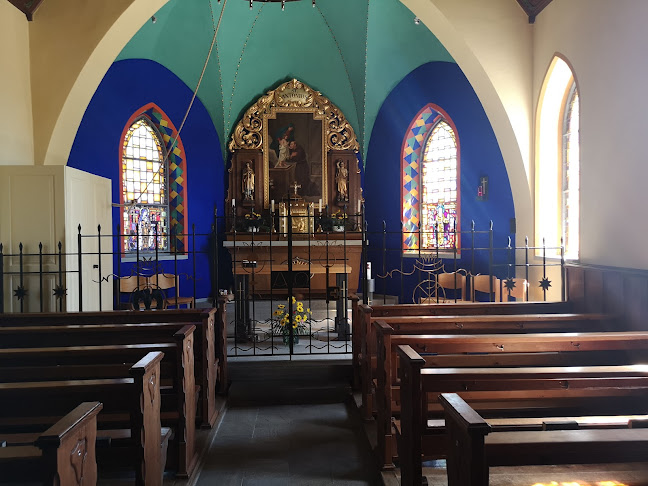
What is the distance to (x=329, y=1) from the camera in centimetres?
896

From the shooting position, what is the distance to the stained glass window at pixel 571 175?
5680 mm

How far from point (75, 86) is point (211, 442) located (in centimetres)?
466

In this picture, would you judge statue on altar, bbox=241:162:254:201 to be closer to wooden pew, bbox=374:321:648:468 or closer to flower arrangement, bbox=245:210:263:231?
flower arrangement, bbox=245:210:263:231

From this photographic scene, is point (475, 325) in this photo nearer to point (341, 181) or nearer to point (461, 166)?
point (461, 166)

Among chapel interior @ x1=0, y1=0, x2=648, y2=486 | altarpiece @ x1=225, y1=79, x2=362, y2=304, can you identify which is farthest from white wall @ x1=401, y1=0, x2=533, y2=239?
altarpiece @ x1=225, y1=79, x2=362, y2=304

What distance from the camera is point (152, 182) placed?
927cm

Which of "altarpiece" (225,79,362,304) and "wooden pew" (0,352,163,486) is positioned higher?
"altarpiece" (225,79,362,304)

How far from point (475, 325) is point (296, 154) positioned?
24.2ft

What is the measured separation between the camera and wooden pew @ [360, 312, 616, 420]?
12.1ft

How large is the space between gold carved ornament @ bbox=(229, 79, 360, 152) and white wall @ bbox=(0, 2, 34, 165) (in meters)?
4.57

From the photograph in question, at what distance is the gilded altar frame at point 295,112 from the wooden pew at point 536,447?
9003mm

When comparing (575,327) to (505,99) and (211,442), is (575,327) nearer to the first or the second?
(211,442)

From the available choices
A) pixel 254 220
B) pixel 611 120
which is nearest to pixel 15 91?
pixel 254 220

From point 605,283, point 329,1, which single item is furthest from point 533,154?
point 329,1
